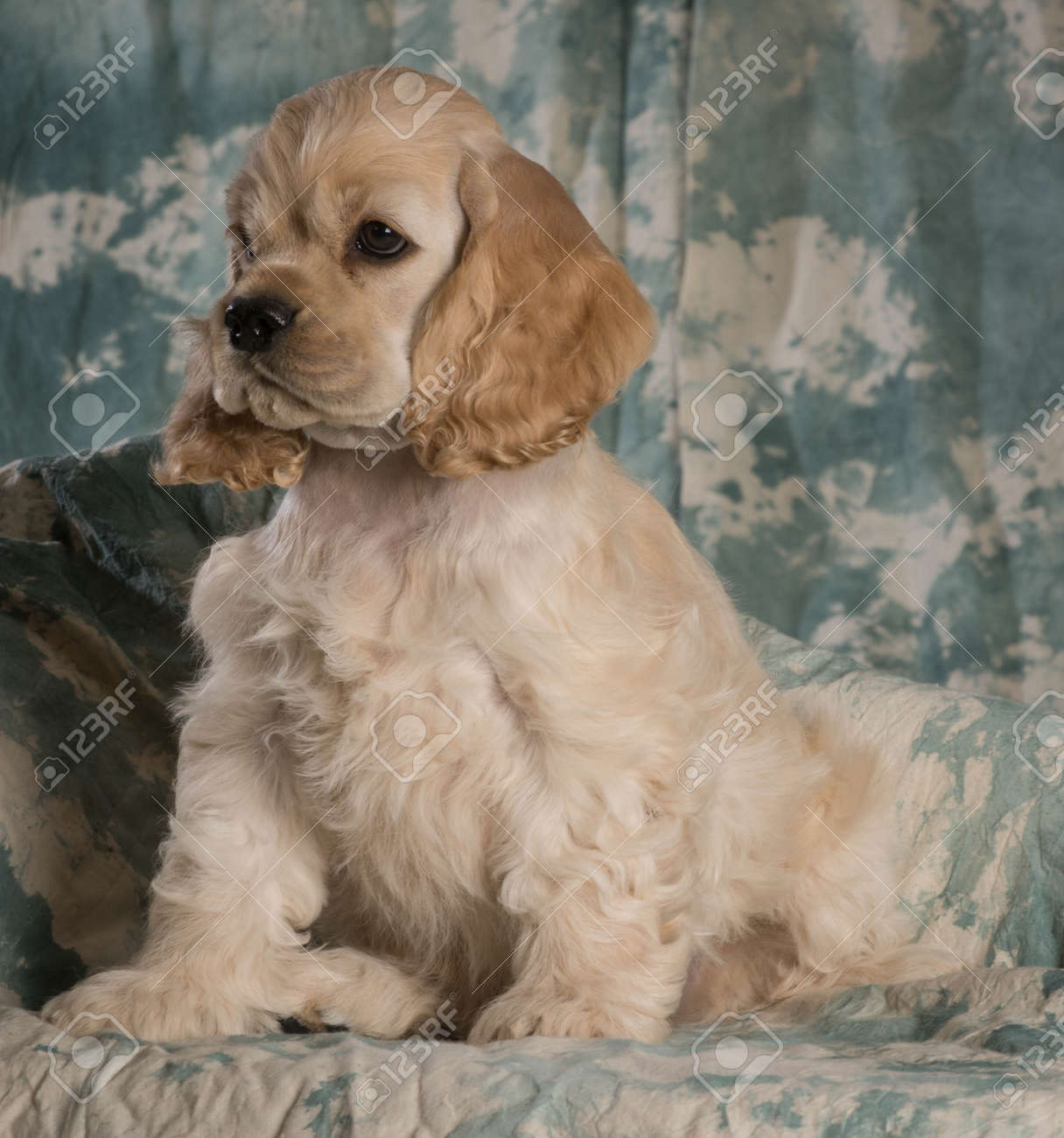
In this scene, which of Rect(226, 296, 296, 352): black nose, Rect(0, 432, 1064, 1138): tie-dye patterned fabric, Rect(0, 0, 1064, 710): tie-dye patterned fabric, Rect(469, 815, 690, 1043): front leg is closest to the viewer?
Rect(0, 432, 1064, 1138): tie-dye patterned fabric

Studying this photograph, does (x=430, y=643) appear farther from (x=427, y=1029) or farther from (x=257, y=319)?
(x=427, y=1029)

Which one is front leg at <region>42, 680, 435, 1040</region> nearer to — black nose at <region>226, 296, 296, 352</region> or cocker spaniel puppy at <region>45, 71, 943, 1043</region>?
cocker spaniel puppy at <region>45, 71, 943, 1043</region>

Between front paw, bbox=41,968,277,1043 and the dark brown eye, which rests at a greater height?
the dark brown eye

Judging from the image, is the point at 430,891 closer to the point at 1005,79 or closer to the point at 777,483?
the point at 777,483

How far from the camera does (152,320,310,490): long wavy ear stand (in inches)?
98.0

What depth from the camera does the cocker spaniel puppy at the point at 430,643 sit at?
7.55 feet

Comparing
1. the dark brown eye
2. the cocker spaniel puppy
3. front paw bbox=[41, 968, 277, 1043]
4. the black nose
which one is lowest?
front paw bbox=[41, 968, 277, 1043]

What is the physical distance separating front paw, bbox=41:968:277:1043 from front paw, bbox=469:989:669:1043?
41cm

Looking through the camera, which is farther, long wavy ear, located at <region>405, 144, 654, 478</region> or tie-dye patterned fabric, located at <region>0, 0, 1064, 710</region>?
tie-dye patterned fabric, located at <region>0, 0, 1064, 710</region>

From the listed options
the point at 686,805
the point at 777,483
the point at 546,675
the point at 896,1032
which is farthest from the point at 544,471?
the point at 777,483

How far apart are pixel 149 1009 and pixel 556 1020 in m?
0.67

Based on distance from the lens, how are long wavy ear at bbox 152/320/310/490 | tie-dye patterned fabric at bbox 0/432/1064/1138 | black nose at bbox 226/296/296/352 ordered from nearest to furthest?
tie-dye patterned fabric at bbox 0/432/1064/1138
black nose at bbox 226/296/296/352
long wavy ear at bbox 152/320/310/490

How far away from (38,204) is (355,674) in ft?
8.26

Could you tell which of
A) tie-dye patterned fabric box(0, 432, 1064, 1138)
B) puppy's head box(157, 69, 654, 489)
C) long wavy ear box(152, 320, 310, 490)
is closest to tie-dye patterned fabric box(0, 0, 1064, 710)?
tie-dye patterned fabric box(0, 432, 1064, 1138)
